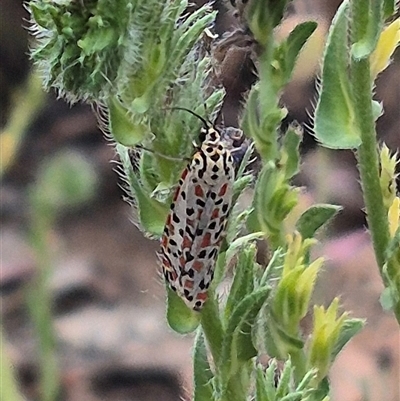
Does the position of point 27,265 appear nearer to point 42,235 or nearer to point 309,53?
point 42,235

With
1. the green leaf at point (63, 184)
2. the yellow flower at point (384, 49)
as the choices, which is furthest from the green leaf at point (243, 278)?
the green leaf at point (63, 184)

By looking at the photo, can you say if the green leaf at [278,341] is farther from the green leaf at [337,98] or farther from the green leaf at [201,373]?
the green leaf at [337,98]

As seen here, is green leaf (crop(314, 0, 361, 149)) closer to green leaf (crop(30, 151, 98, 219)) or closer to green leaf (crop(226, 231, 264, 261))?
green leaf (crop(226, 231, 264, 261))

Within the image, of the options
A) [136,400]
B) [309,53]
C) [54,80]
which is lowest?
[136,400]

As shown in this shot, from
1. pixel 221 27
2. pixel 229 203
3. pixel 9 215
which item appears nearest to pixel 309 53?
pixel 221 27

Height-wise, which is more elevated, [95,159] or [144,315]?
[95,159]

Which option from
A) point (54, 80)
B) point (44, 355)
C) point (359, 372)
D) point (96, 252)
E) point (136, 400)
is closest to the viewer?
point (54, 80)
